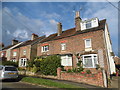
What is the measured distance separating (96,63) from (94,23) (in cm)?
705

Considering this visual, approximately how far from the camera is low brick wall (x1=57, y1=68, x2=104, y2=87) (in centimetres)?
984

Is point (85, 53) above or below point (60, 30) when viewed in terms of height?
below

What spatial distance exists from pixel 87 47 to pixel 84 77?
621cm

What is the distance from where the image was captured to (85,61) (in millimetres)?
15617

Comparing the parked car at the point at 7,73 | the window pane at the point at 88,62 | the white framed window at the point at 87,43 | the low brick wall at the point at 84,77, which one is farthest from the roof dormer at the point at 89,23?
the parked car at the point at 7,73

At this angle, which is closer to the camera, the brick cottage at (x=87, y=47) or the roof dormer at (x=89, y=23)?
the brick cottage at (x=87, y=47)

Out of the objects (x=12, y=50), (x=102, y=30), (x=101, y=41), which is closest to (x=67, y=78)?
(x=101, y=41)

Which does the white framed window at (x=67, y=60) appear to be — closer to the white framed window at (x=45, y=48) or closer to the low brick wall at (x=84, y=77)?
the low brick wall at (x=84, y=77)

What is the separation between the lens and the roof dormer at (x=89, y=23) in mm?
16881

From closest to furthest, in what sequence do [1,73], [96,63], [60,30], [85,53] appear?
[1,73], [96,63], [85,53], [60,30]

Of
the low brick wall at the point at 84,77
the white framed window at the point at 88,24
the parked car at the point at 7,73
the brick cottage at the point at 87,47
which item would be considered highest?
the white framed window at the point at 88,24

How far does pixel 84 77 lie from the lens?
35.8 feet

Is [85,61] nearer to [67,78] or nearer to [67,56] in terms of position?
[67,56]

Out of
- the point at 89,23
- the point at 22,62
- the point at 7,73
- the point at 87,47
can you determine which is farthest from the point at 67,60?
the point at 22,62
